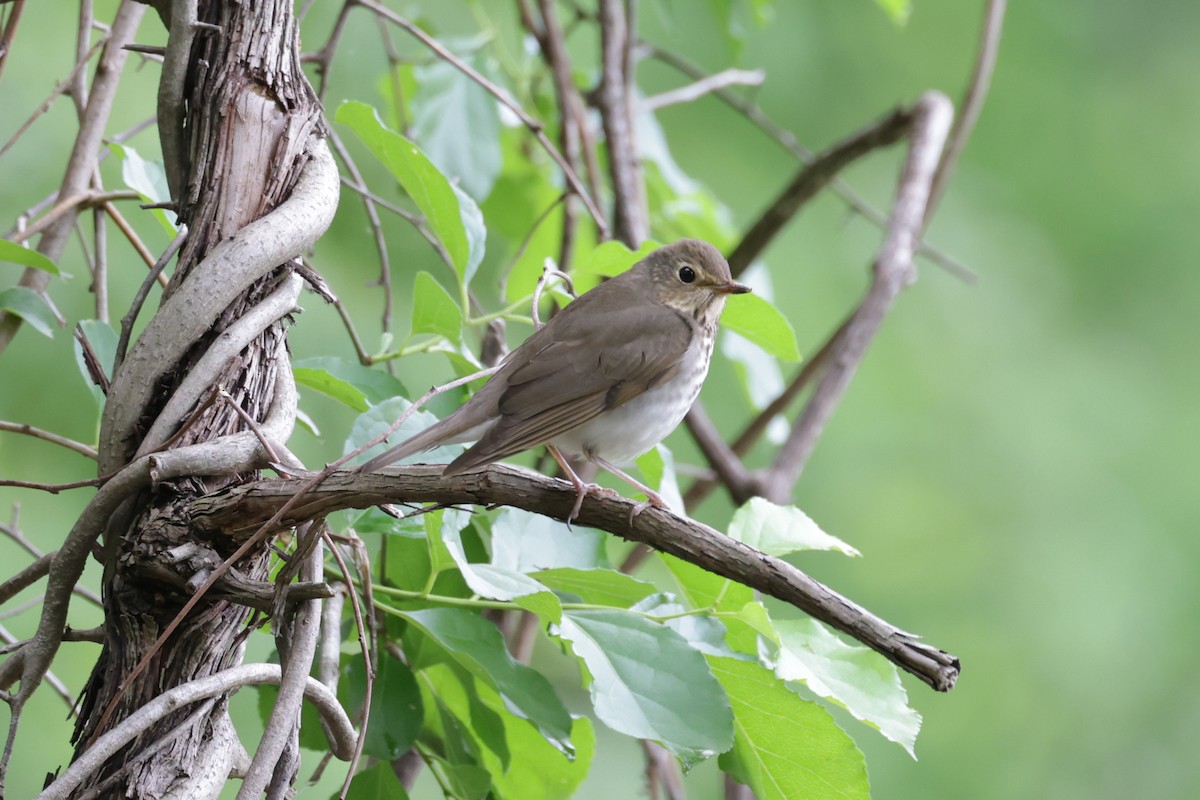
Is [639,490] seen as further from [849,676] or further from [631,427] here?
[849,676]

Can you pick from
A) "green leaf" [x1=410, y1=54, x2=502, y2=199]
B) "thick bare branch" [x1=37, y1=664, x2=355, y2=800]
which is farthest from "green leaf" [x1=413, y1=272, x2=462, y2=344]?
"green leaf" [x1=410, y1=54, x2=502, y2=199]

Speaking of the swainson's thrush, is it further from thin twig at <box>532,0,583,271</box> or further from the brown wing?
thin twig at <box>532,0,583,271</box>

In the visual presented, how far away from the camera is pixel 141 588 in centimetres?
151

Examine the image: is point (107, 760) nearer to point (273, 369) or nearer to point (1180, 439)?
point (273, 369)

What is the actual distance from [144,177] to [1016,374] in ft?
15.1

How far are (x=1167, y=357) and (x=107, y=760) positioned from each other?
589 centimetres

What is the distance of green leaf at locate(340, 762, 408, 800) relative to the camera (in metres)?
1.94

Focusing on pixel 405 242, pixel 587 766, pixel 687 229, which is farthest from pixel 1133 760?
pixel 587 766

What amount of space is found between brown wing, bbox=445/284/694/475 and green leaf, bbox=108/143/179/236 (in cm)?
67

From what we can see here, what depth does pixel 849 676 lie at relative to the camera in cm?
182

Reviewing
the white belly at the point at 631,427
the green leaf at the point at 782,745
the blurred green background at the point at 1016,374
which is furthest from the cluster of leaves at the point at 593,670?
the blurred green background at the point at 1016,374

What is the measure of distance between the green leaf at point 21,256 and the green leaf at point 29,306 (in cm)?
5

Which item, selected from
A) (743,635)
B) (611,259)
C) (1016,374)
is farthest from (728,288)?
(1016,374)

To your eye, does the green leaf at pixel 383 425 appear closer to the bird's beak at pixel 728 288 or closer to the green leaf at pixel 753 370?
the bird's beak at pixel 728 288
